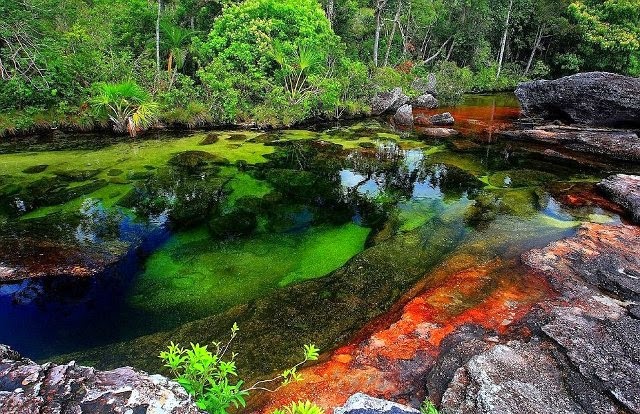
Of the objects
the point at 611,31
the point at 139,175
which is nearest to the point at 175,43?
the point at 139,175

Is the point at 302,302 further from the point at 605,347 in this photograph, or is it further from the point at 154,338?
the point at 605,347

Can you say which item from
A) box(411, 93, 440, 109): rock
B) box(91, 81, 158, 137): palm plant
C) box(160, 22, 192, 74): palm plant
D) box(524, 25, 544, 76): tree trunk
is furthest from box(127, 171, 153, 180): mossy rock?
box(524, 25, 544, 76): tree trunk

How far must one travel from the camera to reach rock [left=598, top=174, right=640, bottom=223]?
6.63m

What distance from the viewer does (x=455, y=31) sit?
2412cm

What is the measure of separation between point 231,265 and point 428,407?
3.31 metres

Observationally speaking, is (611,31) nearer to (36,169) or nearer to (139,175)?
(139,175)

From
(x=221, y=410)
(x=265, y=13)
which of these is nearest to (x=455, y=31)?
(x=265, y=13)

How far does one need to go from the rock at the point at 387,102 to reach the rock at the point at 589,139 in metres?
5.14

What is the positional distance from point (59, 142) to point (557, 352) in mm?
11872

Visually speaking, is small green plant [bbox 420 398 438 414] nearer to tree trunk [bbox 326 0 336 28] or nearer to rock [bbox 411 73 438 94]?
tree trunk [bbox 326 0 336 28]

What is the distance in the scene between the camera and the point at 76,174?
8398mm

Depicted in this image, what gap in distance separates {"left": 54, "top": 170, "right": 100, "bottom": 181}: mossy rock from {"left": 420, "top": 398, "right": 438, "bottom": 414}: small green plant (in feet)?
25.8

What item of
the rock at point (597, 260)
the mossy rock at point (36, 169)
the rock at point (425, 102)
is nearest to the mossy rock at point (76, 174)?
the mossy rock at point (36, 169)

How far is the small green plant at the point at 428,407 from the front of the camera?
266cm
